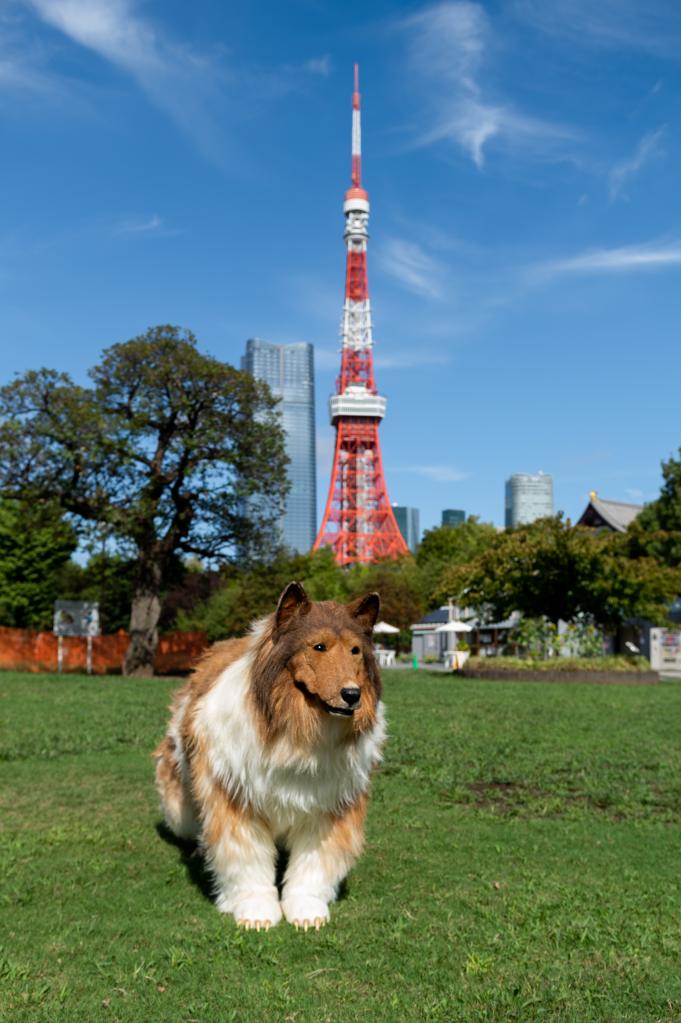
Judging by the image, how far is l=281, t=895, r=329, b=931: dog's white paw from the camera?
4.73 meters

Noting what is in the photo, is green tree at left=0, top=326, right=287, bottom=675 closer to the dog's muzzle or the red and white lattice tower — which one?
the dog's muzzle

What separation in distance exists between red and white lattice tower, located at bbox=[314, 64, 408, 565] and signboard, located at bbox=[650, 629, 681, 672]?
3898cm

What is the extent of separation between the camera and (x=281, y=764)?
4.52 m

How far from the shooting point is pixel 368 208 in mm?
97438

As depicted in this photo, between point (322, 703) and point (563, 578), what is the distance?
26398 mm

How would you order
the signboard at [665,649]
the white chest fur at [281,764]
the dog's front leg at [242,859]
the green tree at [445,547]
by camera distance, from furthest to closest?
the green tree at [445,547], the signboard at [665,649], the dog's front leg at [242,859], the white chest fur at [281,764]

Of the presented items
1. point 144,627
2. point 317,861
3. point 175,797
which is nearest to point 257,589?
point 144,627

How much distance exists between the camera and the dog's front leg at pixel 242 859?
4.80 meters

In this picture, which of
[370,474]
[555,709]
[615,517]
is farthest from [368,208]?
[555,709]

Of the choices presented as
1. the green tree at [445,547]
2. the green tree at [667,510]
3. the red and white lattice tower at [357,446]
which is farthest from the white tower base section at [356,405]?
the green tree at [667,510]

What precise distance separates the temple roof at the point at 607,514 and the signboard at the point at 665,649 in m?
13.4

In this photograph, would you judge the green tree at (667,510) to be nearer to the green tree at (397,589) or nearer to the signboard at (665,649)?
the signboard at (665,649)

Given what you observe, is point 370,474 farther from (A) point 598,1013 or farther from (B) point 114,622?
Answer: (A) point 598,1013

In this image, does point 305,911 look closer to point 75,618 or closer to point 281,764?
point 281,764
